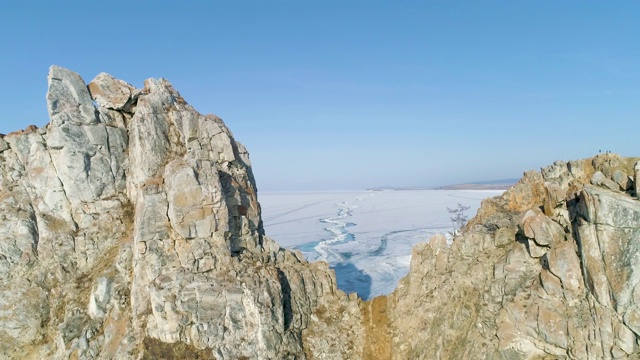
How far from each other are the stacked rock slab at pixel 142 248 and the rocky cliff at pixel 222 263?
9 centimetres

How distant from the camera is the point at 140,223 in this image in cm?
2062

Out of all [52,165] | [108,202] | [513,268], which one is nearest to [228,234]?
[108,202]

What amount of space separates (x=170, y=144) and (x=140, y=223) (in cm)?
582

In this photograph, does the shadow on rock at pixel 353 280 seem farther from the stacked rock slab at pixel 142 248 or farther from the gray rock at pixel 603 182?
the gray rock at pixel 603 182

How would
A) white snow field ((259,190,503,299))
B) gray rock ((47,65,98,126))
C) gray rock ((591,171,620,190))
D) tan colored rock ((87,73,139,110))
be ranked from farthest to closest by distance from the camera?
white snow field ((259,190,503,299)) → tan colored rock ((87,73,139,110)) → gray rock ((47,65,98,126)) → gray rock ((591,171,620,190))

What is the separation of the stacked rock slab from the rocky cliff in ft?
0.29

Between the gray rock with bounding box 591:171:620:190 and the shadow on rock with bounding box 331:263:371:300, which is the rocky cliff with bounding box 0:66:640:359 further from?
the shadow on rock with bounding box 331:263:371:300

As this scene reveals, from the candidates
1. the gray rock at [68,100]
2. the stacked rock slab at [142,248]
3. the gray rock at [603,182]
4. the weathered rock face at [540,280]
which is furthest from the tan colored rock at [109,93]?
the gray rock at [603,182]

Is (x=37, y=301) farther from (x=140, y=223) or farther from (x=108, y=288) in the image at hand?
(x=140, y=223)

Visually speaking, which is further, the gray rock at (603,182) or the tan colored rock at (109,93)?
the tan colored rock at (109,93)

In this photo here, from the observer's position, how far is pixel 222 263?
20484 mm

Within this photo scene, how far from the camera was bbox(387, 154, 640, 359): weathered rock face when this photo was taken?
14281 millimetres

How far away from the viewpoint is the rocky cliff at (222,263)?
15.7m

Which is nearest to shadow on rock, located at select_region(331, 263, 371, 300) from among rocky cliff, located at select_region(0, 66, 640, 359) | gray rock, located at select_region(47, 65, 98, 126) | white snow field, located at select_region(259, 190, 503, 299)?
white snow field, located at select_region(259, 190, 503, 299)
